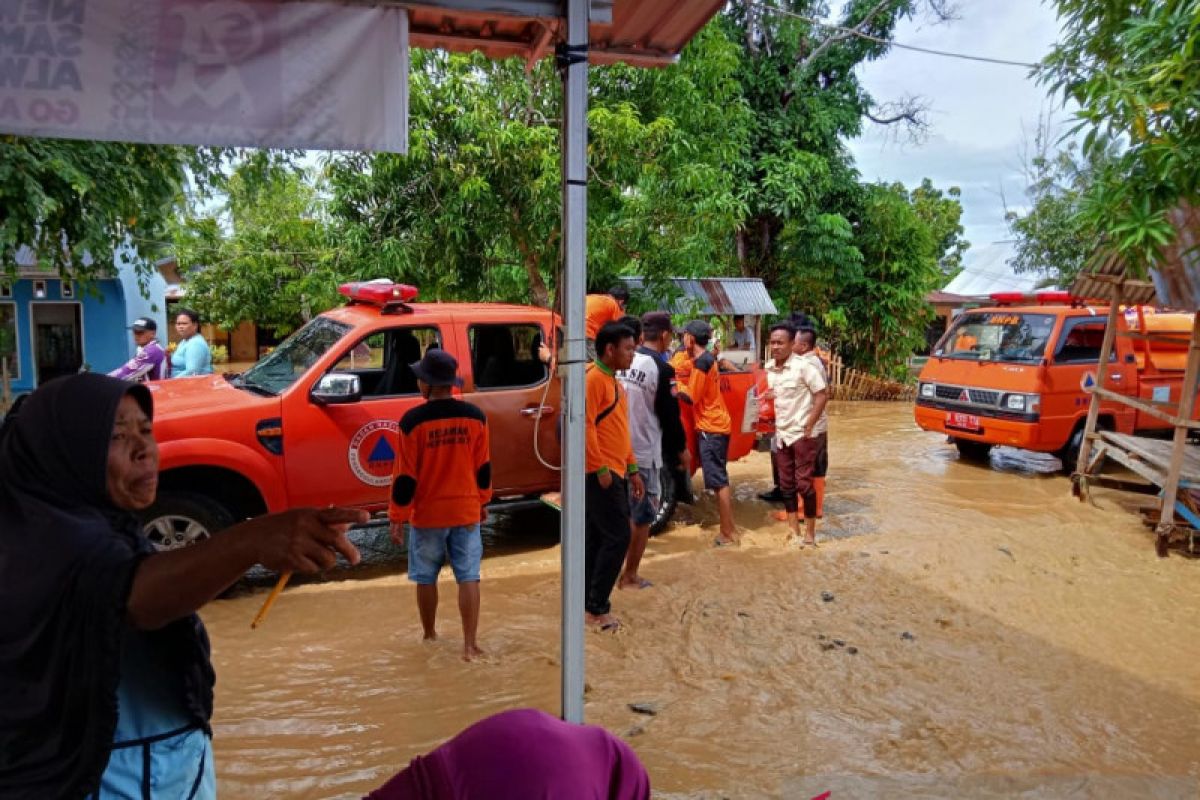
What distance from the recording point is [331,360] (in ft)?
18.7

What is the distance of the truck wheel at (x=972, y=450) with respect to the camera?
11.2 m

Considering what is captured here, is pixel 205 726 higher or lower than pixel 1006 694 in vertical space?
higher

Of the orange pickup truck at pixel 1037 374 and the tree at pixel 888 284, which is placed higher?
the tree at pixel 888 284

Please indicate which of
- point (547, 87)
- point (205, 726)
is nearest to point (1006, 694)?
point (205, 726)

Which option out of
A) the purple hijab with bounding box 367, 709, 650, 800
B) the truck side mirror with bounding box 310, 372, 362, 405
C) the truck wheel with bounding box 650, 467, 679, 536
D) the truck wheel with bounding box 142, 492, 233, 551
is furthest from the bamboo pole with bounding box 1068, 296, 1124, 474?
the purple hijab with bounding box 367, 709, 650, 800

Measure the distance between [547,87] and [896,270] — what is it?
12.4m

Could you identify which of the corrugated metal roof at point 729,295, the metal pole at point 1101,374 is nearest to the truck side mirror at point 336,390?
the metal pole at point 1101,374

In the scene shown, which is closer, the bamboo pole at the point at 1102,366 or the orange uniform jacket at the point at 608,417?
the orange uniform jacket at the point at 608,417

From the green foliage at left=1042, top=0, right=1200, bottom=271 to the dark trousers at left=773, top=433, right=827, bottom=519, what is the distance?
2963 millimetres

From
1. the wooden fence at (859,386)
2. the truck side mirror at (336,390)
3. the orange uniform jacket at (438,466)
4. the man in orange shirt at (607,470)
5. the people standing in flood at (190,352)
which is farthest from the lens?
the wooden fence at (859,386)

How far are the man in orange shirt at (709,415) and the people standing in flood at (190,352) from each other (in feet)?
14.7

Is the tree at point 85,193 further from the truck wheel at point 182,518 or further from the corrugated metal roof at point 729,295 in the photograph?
the corrugated metal roof at point 729,295

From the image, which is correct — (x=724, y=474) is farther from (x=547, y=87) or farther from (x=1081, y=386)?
(x=1081, y=386)

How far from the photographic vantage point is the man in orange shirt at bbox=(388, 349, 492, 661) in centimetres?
438
